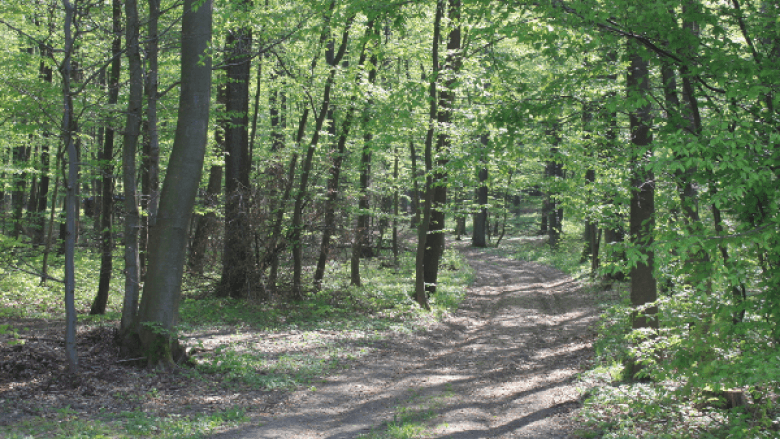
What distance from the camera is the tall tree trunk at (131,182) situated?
751 centimetres

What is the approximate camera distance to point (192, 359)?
7555mm

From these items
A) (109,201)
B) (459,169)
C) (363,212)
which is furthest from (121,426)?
(363,212)

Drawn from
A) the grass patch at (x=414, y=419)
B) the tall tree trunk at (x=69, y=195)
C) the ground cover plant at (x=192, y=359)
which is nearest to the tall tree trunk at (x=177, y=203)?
the ground cover plant at (x=192, y=359)

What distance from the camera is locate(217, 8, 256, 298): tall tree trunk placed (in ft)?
38.9

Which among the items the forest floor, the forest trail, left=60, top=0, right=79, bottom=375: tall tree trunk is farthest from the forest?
the forest trail

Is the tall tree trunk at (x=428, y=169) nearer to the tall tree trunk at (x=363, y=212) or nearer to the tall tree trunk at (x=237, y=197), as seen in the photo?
the tall tree trunk at (x=363, y=212)

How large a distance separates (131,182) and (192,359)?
9.86 ft

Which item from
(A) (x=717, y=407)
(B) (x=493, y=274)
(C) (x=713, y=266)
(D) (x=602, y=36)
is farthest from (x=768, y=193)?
(B) (x=493, y=274)

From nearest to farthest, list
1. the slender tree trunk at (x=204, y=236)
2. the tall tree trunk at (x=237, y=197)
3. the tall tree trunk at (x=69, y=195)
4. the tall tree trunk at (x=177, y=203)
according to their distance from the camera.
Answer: the tall tree trunk at (x=69, y=195), the tall tree trunk at (x=177, y=203), the tall tree trunk at (x=237, y=197), the slender tree trunk at (x=204, y=236)

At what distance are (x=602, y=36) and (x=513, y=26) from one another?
1110 millimetres

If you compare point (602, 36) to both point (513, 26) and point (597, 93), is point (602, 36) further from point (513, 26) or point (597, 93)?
point (597, 93)

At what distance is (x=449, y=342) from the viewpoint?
1130 centimetres

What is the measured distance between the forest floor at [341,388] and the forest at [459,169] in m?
0.37

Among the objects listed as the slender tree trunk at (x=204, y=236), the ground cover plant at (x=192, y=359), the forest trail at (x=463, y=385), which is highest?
the slender tree trunk at (x=204, y=236)
